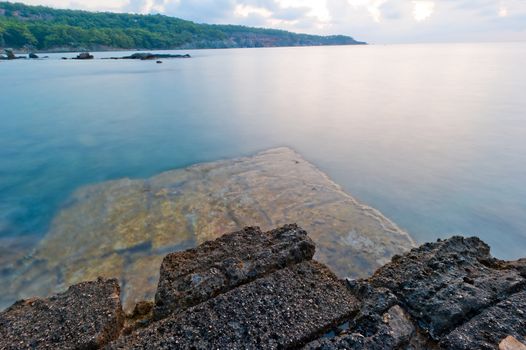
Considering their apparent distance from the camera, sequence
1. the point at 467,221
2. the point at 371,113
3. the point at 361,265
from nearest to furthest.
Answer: the point at 361,265
the point at 467,221
the point at 371,113

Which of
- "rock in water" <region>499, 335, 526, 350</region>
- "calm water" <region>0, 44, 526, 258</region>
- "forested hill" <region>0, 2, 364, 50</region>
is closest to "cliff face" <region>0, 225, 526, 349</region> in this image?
"rock in water" <region>499, 335, 526, 350</region>

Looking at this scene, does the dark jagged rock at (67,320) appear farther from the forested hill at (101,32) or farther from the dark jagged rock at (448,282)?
the forested hill at (101,32)

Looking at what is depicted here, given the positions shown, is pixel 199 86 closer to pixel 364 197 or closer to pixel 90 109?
pixel 90 109

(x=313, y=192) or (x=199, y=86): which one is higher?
(x=313, y=192)

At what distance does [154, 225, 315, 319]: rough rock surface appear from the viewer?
307 centimetres

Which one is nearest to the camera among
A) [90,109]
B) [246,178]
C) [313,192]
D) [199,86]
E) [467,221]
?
[467,221]

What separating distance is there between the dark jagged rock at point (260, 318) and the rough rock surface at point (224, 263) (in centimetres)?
18

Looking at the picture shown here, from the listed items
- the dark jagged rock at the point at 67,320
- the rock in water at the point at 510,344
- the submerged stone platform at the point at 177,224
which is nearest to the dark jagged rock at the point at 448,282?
the rock in water at the point at 510,344

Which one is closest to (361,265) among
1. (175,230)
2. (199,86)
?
(175,230)

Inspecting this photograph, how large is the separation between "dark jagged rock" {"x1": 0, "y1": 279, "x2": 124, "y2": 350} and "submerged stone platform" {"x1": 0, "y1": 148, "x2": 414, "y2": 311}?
1550 millimetres

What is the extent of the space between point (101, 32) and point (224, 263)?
398 ft

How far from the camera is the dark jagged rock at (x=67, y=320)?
2.68m

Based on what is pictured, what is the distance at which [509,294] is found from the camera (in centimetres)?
309

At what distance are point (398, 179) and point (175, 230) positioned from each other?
5.97m
